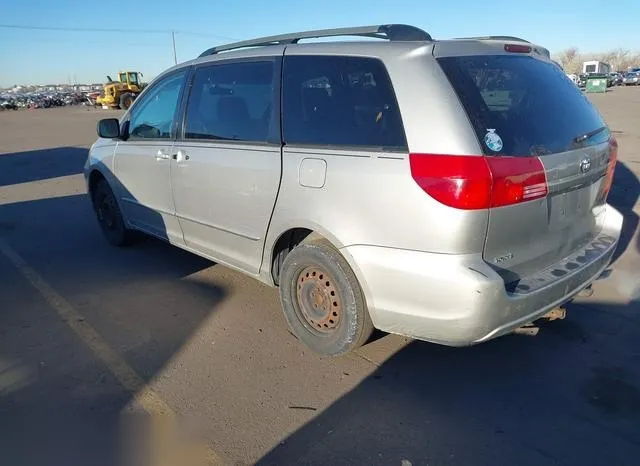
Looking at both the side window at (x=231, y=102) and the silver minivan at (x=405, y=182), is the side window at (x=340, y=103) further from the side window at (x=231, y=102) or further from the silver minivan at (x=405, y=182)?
the side window at (x=231, y=102)

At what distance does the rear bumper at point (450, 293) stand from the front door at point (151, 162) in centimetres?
219

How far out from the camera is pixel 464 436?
102 inches

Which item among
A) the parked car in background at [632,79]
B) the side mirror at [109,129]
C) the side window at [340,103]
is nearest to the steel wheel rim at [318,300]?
the side window at [340,103]

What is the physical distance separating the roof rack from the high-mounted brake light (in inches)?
17.7

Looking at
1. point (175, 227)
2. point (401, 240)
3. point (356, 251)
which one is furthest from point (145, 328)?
point (401, 240)

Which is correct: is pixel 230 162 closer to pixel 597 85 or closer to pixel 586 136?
pixel 586 136

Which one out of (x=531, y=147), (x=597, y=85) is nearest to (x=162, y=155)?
(x=531, y=147)

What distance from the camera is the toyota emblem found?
9.48 ft

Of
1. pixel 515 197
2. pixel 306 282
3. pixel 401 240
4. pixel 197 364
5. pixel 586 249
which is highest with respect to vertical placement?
pixel 515 197

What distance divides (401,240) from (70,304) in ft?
9.93

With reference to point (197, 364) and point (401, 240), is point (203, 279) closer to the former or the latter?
point (197, 364)

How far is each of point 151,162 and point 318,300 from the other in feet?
7.26

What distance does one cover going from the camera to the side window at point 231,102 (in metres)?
3.54

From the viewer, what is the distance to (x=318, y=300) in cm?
332
